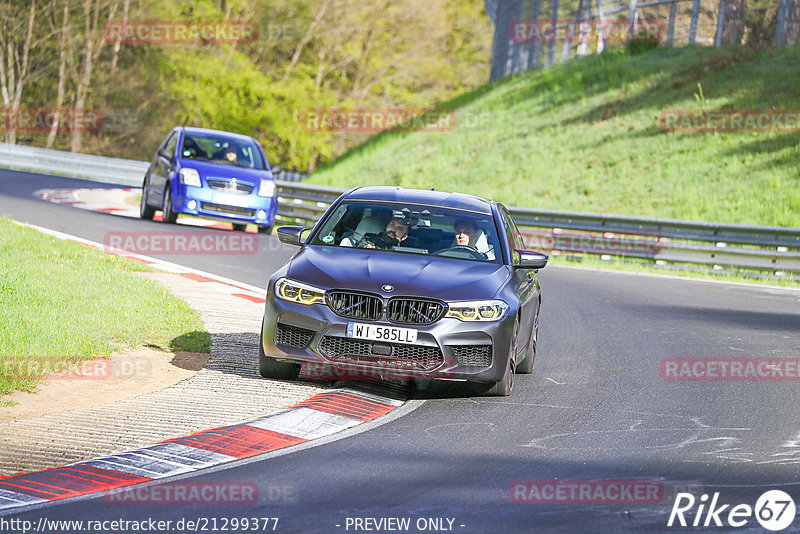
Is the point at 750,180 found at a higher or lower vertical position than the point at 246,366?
higher

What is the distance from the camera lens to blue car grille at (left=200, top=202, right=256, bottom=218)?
2153 centimetres

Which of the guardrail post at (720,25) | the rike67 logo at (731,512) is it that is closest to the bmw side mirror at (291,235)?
the rike67 logo at (731,512)

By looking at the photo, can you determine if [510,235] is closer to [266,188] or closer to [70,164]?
[266,188]

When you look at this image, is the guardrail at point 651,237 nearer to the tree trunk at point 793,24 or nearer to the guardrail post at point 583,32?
the tree trunk at point 793,24

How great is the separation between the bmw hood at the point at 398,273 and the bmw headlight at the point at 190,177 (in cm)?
1216

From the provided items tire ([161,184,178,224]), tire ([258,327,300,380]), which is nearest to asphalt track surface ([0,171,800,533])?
tire ([258,327,300,380])

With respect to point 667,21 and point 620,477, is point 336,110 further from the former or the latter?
point 620,477

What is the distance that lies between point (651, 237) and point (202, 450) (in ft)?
58.9

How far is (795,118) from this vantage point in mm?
29172

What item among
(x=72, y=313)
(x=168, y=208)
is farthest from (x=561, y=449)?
(x=168, y=208)

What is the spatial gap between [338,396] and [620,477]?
2.61 meters

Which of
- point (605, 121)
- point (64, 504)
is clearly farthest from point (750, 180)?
point (64, 504)

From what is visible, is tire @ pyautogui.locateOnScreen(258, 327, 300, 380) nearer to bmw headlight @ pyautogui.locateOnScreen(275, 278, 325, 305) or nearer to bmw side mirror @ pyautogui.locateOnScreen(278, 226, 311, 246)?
bmw headlight @ pyautogui.locateOnScreen(275, 278, 325, 305)

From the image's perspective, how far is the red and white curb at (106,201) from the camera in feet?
82.0
